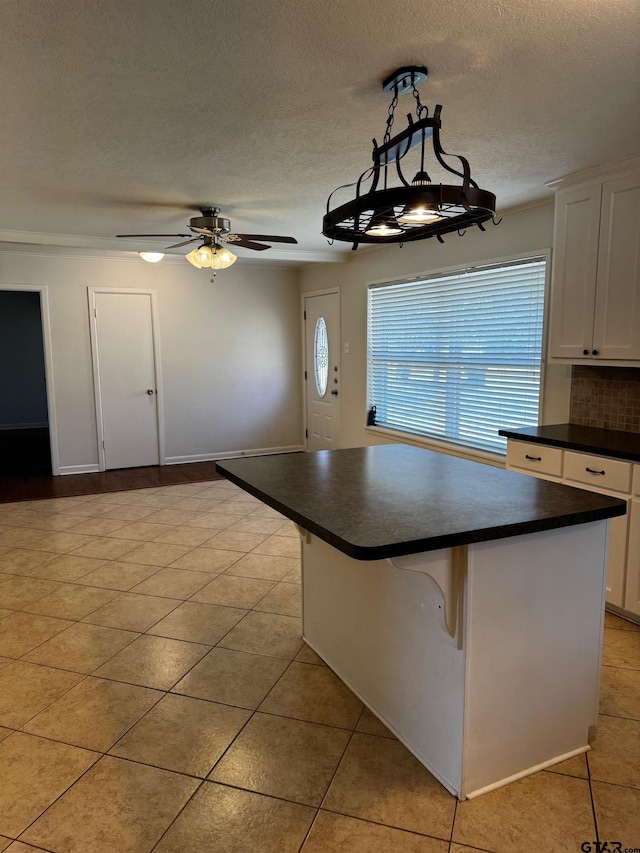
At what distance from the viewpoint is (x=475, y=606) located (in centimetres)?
171

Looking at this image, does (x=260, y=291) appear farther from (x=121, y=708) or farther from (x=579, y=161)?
(x=121, y=708)

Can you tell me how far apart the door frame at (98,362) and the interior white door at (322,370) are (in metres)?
1.88

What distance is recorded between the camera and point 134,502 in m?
5.28

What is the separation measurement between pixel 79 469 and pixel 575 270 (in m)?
5.42

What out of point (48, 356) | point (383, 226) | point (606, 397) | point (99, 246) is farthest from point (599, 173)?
point (48, 356)

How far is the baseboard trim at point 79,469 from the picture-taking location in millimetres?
6289

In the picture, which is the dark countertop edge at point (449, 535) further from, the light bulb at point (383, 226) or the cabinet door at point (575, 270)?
the cabinet door at point (575, 270)

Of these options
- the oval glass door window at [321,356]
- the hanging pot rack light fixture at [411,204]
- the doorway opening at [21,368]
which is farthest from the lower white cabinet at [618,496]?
the doorway opening at [21,368]

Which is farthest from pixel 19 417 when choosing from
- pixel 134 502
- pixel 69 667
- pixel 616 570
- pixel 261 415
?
pixel 616 570

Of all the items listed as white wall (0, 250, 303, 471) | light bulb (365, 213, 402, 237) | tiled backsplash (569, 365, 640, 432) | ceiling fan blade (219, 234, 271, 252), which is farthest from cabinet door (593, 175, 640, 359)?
white wall (0, 250, 303, 471)

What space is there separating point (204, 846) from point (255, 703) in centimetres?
68

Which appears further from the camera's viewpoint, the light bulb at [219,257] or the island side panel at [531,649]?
the light bulb at [219,257]

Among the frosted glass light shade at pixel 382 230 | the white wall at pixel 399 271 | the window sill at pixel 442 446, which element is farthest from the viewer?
the window sill at pixel 442 446

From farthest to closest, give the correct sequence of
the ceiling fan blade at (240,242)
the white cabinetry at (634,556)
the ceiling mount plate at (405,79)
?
the ceiling fan blade at (240,242)
the white cabinetry at (634,556)
the ceiling mount plate at (405,79)
